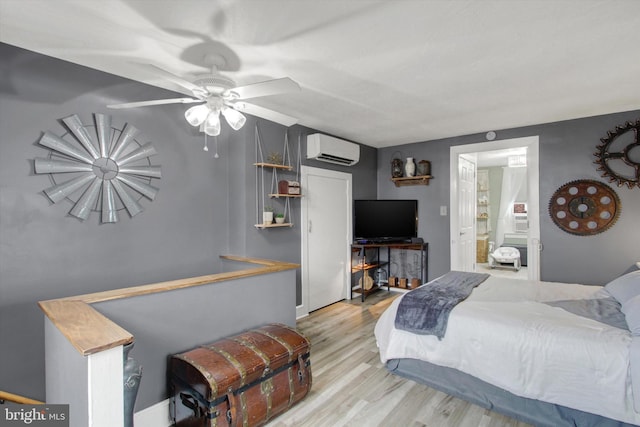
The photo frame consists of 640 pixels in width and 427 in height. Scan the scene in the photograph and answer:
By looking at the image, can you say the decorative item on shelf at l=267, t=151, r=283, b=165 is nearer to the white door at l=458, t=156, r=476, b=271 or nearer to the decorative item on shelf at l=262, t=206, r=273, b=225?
the decorative item on shelf at l=262, t=206, r=273, b=225

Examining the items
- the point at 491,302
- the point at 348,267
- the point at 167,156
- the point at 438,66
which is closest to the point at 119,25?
the point at 167,156

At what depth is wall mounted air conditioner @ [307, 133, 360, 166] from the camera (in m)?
3.93

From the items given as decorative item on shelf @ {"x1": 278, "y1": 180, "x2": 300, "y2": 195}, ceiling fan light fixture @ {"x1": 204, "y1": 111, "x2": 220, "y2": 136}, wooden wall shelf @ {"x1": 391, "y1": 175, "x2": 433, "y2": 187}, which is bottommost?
decorative item on shelf @ {"x1": 278, "y1": 180, "x2": 300, "y2": 195}

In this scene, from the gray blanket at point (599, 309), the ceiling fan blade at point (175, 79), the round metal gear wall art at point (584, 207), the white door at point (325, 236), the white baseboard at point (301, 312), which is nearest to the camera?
the ceiling fan blade at point (175, 79)

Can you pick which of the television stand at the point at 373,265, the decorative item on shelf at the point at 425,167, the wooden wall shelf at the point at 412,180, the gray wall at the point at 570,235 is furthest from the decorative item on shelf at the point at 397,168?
the television stand at the point at 373,265

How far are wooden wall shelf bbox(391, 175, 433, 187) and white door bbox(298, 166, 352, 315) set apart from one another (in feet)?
2.98

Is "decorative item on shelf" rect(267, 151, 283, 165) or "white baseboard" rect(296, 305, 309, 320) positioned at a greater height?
"decorative item on shelf" rect(267, 151, 283, 165)

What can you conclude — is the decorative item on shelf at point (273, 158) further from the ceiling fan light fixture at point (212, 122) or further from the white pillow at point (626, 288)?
the white pillow at point (626, 288)

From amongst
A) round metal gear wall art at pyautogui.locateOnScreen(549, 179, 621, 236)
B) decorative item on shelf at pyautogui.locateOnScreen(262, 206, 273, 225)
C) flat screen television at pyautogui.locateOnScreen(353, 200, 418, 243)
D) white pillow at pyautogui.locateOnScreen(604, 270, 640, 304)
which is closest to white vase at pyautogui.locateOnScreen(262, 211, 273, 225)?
decorative item on shelf at pyautogui.locateOnScreen(262, 206, 273, 225)

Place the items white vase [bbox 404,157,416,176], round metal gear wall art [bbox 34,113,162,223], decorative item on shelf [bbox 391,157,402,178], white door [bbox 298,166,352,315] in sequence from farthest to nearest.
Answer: decorative item on shelf [bbox 391,157,402,178], white vase [bbox 404,157,416,176], white door [bbox 298,166,352,315], round metal gear wall art [bbox 34,113,162,223]

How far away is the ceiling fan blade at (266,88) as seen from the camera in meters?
1.81

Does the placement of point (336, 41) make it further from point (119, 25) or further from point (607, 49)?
point (607, 49)

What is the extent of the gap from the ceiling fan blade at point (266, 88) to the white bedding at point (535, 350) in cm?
185

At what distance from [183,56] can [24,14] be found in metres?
0.80
